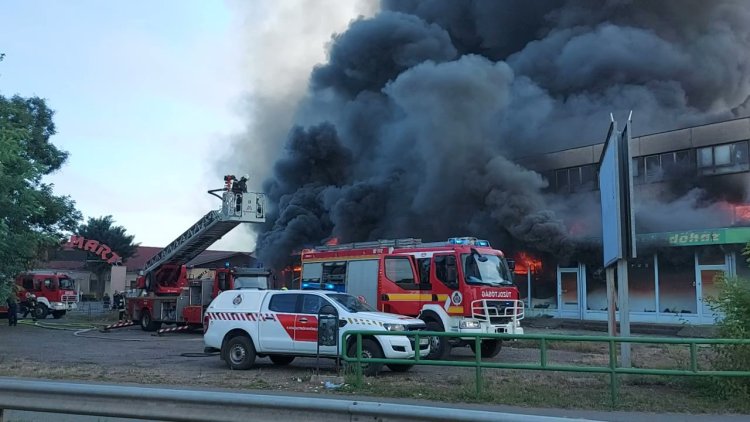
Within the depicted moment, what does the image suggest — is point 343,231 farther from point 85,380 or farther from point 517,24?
point 85,380

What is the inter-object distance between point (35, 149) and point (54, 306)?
24.9 ft

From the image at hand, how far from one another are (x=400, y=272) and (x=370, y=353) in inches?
160

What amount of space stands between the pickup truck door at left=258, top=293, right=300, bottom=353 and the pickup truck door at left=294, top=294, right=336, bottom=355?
11 cm

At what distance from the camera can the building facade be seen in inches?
→ 914

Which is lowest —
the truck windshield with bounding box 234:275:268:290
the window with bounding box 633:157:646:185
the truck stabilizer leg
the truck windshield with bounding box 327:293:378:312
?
the truck stabilizer leg

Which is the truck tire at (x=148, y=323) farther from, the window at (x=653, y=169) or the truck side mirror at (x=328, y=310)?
the window at (x=653, y=169)

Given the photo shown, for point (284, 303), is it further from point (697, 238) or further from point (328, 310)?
point (697, 238)

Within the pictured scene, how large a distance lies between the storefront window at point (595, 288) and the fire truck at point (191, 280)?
12884 millimetres

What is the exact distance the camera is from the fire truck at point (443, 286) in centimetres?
1417

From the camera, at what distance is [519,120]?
3612 cm

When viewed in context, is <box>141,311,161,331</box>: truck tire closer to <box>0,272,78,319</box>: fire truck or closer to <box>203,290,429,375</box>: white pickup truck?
<box>0,272,78,319</box>: fire truck

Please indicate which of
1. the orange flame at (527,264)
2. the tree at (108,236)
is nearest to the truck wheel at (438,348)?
the orange flame at (527,264)

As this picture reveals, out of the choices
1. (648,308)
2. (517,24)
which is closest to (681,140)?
(648,308)

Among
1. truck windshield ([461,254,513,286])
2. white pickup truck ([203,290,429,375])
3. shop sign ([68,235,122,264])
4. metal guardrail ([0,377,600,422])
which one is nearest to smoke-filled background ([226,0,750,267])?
shop sign ([68,235,122,264])
